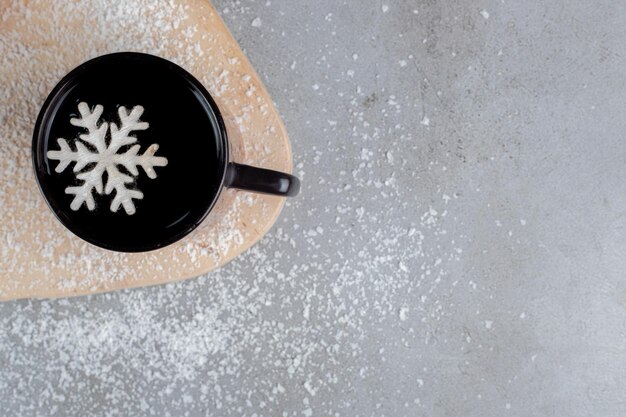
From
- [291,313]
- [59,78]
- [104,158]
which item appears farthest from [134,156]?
[291,313]

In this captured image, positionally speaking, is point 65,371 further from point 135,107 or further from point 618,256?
point 618,256

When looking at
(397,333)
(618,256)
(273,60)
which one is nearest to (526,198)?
(618,256)

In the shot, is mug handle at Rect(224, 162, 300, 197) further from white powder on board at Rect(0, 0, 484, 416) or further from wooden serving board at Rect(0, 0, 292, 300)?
white powder on board at Rect(0, 0, 484, 416)

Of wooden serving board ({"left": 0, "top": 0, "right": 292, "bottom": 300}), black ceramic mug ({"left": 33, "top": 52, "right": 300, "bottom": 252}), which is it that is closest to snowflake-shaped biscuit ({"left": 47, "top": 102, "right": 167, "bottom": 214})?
black ceramic mug ({"left": 33, "top": 52, "right": 300, "bottom": 252})

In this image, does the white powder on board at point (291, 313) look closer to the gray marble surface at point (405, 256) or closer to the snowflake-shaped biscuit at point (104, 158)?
the gray marble surface at point (405, 256)

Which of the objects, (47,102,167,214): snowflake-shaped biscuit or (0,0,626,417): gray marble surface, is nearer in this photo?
(47,102,167,214): snowflake-shaped biscuit

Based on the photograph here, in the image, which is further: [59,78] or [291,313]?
[291,313]

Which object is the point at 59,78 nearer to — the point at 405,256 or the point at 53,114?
the point at 53,114
